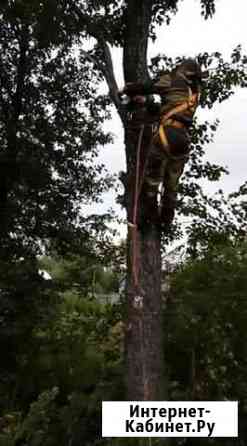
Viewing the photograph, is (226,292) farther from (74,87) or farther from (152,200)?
(74,87)

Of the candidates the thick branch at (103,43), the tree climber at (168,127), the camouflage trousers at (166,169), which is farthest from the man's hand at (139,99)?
the thick branch at (103,43)

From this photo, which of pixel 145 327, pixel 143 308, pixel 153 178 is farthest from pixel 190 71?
pixel 145 327

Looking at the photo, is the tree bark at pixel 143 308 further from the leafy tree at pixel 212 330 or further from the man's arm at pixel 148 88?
the leafy tree at pixel 212 330

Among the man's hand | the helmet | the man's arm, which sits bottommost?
the man's hand

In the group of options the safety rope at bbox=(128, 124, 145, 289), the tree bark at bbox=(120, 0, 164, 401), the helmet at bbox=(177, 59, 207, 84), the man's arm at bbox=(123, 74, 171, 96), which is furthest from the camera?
the tree bark at bbox=(120, 0, 164, 401)

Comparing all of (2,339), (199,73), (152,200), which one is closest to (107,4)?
(199,73)

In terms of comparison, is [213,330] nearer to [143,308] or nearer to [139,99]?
[143,308]

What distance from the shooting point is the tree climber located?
20.9 ft

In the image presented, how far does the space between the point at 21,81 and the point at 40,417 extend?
22.8 feet

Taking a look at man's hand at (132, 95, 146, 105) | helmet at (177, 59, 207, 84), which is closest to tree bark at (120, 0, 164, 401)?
man's hand at (132, 95, 146, 105)

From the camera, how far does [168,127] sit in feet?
20.8

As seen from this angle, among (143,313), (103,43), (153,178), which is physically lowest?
(143,313)

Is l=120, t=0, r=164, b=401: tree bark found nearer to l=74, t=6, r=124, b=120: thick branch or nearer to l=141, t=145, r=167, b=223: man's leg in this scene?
l=141, t=145, r=167, b=223: man's leg

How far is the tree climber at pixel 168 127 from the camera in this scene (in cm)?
637
